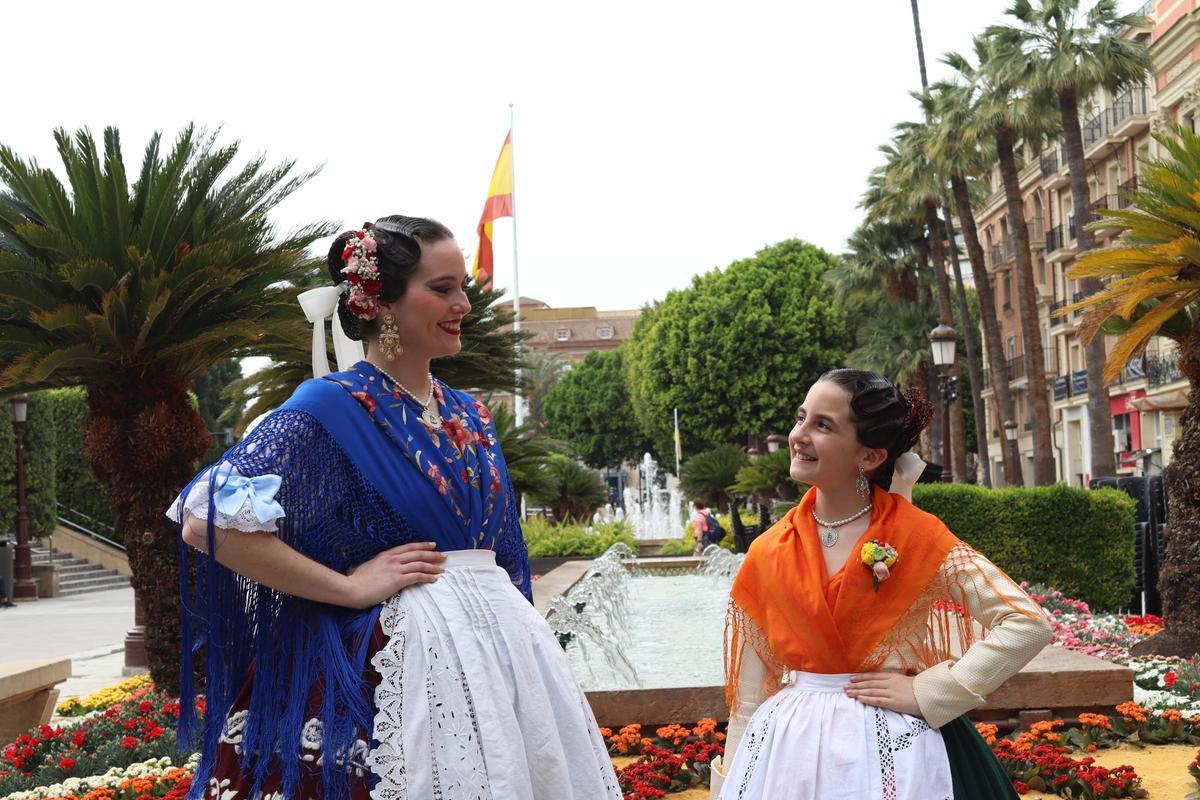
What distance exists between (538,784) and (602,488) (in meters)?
27.9

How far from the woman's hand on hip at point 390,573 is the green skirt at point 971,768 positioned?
133 cm

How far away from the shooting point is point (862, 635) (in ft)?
10.4

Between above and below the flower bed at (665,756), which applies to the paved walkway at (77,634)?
below

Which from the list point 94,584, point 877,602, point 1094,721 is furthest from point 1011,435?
point 877,602

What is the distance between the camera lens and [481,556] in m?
2.64

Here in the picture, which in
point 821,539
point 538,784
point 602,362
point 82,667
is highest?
point 602,362

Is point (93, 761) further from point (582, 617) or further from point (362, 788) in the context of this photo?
point (362, 788)

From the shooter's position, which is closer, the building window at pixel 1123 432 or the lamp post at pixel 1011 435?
the lamp post at pixel 1011 435

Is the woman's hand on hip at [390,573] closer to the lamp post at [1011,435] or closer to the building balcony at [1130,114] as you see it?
the lamp post at [1011,435]

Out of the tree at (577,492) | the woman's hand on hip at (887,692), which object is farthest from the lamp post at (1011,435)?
the woman's hand on hip at (887,692)

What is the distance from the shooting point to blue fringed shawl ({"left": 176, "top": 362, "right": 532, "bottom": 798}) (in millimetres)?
2430

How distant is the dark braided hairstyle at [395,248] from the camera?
2641 mm

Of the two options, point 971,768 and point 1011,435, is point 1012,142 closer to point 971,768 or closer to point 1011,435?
point 1011,435

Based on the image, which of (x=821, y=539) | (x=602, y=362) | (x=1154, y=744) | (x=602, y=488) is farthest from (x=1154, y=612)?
(x=602, y=362)
